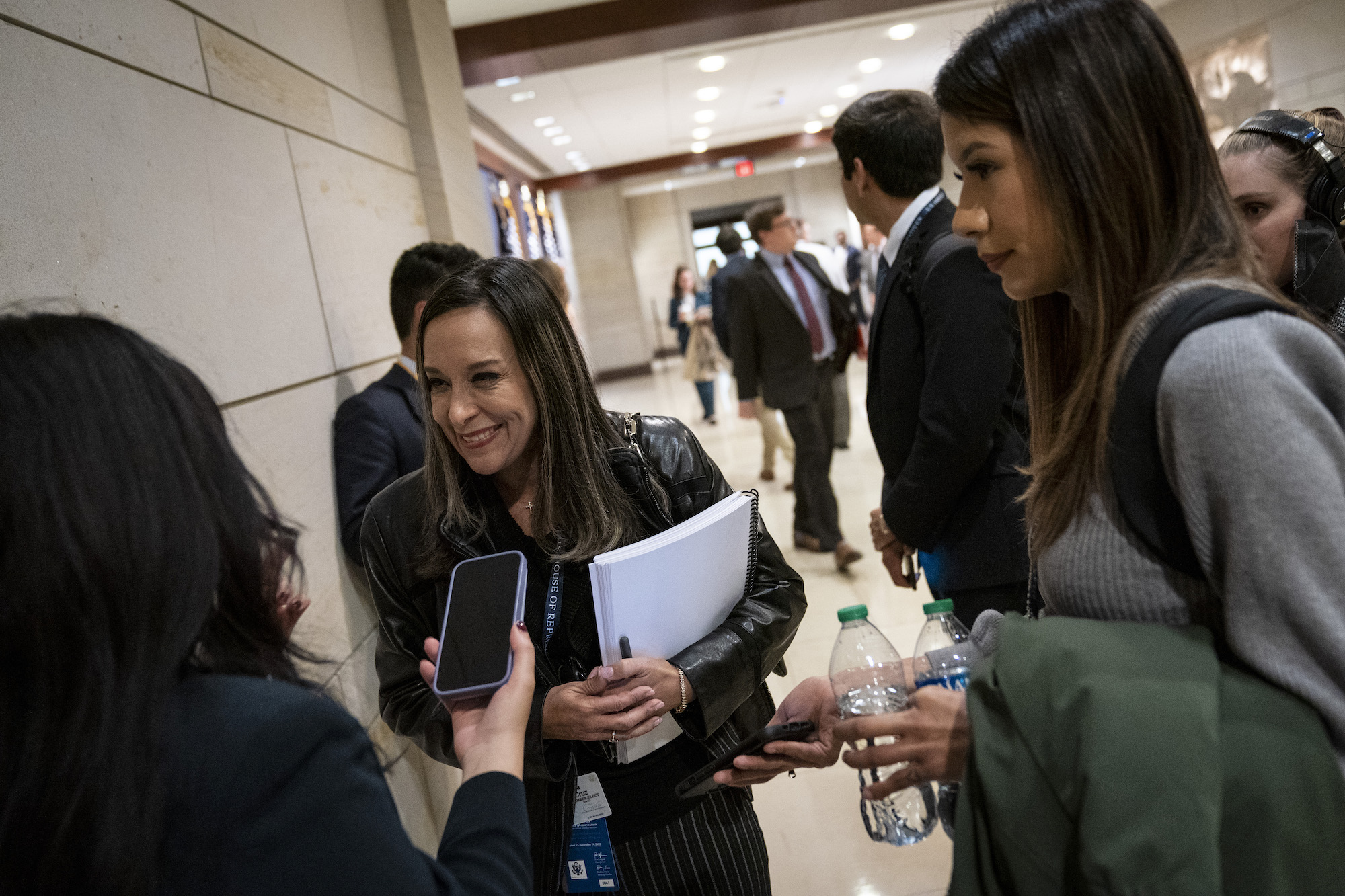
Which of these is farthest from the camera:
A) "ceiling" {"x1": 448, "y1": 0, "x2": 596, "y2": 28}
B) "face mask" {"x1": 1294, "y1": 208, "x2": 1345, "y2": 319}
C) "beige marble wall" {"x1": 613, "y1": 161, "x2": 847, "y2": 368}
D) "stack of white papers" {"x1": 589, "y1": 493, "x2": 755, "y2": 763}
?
"beige marble wall" {"x1": 613, "y1": 161, "x2": 847, "y2": 368}

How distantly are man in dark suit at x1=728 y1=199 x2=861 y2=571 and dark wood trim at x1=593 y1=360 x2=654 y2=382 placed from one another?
1455 cm

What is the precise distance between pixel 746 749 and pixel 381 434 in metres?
1.72

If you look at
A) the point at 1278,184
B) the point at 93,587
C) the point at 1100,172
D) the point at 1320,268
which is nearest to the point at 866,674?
the point at 1100,172

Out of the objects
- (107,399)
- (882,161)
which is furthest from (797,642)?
(107,399)

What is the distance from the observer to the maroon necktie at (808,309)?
5.81m

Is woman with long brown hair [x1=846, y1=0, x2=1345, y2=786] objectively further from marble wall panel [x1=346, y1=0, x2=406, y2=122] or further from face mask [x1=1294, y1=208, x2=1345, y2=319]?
marble wall panel [x1=346, y1=0, x2=406, y2=122]

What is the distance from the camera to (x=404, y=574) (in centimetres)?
166

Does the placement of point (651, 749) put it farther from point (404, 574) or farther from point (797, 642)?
point (797, 642)

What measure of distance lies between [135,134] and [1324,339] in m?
2.15

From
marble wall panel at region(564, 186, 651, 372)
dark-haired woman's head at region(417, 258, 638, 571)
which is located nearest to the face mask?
dark-haired woman's head at region(417, 258, 638, 571)

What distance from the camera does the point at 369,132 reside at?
11.6 feet

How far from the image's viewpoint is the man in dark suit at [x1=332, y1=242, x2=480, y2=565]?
2.61m

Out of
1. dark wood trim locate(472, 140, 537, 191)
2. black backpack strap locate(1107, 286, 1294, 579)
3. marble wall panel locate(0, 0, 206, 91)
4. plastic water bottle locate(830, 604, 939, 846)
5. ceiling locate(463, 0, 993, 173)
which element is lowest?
plastic water bottle locate(830, 604, 939, 846)

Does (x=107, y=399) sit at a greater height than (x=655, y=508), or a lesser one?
greater
